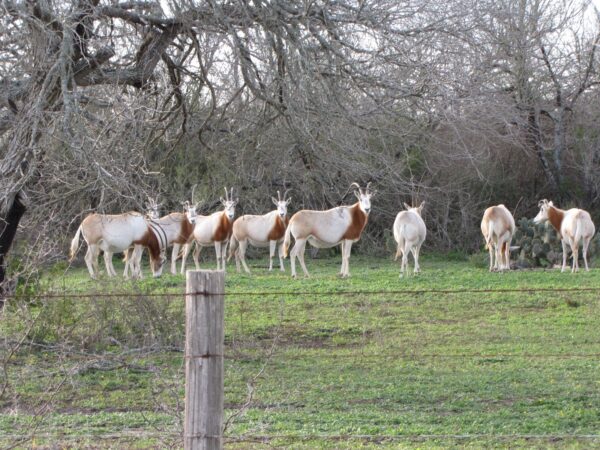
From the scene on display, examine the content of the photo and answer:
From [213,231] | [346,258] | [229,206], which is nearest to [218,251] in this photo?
[213,231]

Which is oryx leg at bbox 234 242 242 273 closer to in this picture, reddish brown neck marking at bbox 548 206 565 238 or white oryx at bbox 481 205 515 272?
white oryx at bbox 481 205 515 272

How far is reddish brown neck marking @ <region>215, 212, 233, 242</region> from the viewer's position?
75.8ft

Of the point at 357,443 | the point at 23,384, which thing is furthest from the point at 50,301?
the point at 357,443

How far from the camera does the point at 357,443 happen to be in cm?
754

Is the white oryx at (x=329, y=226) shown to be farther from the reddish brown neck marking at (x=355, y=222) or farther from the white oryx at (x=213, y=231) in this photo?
the white oryx at (x=213, y=231)

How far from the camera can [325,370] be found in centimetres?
1089

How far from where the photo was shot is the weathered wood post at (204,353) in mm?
5309

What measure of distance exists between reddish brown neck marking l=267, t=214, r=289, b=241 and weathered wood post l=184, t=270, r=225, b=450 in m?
17.8

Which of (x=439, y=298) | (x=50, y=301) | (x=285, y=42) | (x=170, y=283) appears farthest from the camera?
A: (x=170, y=283)

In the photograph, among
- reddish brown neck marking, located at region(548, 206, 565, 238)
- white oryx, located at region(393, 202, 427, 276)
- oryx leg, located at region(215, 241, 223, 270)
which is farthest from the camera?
oryx leg, located at region(215, 241, 223, 270)

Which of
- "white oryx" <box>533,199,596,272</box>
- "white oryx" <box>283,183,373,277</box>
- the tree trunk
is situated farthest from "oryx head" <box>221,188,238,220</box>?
the tree trunk

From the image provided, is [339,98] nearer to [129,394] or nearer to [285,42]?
[285,42]

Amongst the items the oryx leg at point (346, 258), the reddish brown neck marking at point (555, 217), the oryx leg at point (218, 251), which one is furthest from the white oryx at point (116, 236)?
the reddish brown neck marking at point (555, 217)

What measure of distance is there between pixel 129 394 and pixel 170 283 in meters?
8.58
